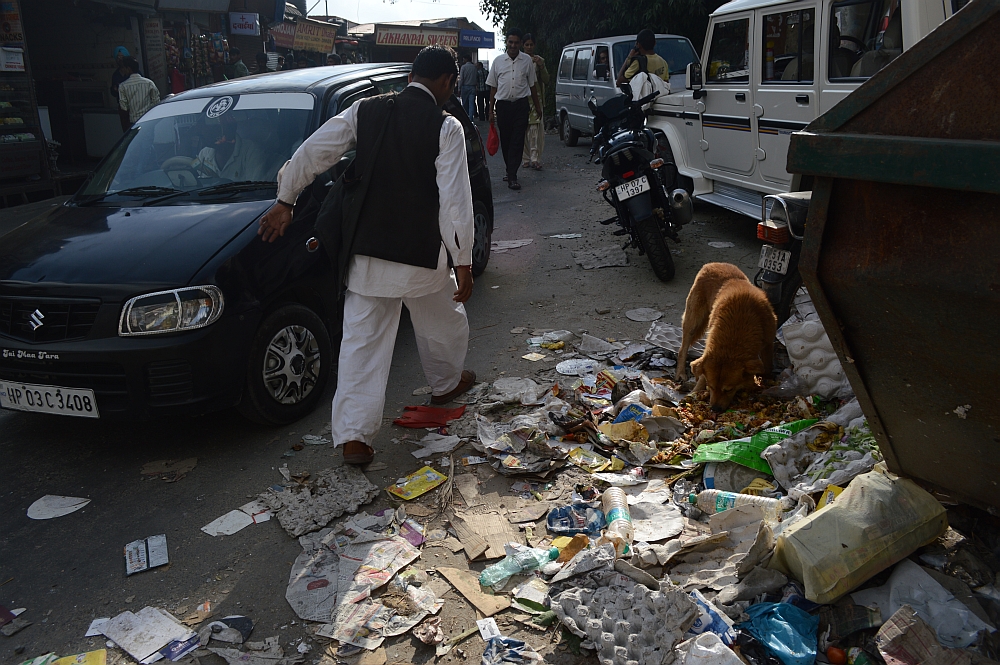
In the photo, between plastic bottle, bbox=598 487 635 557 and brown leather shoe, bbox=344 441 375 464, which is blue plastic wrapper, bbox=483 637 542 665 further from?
brown leather shoe, bbox=344 441 375 464

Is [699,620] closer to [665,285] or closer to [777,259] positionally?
[777,259]

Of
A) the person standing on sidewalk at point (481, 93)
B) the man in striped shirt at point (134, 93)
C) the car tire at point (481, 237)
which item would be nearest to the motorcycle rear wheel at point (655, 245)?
the car tire at point (481, 237)

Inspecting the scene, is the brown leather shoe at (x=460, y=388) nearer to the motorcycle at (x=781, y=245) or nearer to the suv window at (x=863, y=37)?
the motorcycle at (x=781, y=245)

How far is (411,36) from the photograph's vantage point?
33969 millimetres

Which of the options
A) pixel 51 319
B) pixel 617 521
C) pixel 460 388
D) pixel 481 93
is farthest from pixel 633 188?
pixel 481 93

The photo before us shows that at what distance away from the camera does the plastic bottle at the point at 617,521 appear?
296 cm

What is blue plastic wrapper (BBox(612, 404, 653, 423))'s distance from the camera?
404 cm

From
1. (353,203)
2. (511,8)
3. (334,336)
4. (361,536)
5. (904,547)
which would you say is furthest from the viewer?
(511,8)

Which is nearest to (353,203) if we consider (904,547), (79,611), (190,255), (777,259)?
(190,255)

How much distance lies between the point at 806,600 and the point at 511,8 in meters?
23.9

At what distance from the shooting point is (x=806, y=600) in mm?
2527

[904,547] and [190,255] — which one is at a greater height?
[190,255]

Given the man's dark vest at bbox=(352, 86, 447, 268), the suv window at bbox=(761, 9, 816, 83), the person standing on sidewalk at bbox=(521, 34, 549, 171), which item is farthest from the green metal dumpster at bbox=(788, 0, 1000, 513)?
the person standing on sidewalk at bbox=(521, 34, 549, 171)

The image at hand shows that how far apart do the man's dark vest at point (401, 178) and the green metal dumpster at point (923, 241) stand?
6.38ft
